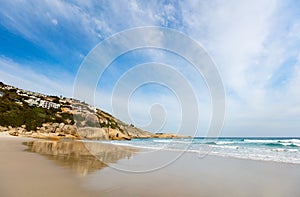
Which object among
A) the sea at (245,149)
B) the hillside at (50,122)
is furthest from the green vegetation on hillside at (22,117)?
the sea at (245,149)

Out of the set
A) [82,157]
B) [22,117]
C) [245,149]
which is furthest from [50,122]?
[245,149]

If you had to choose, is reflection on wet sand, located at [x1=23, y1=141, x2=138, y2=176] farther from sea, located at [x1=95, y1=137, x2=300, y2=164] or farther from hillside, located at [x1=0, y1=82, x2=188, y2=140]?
hillside, located at [x1=0, y1=82, x2=188, y2=140]

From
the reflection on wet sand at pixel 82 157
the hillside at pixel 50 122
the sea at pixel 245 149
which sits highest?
the hillside at pixel 50 122

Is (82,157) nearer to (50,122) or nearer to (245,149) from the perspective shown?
(245,149)

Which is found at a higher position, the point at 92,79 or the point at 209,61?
the point at 209,61

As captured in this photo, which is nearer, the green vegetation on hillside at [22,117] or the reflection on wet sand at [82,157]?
the reflection on wet sand at [82,157]

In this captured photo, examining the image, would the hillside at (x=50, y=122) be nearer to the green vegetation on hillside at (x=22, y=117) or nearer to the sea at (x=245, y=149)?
the green vegetation on hillside at (x=22, y=117)

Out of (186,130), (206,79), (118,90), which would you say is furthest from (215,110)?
(118,90)

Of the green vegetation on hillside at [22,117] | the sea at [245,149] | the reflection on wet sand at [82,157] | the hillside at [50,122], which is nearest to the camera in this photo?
the reflection on wet sand at [82,157]

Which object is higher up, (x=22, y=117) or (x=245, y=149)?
(x=22, y=117)

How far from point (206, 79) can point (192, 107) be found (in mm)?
2209

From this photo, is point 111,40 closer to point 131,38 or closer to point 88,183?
point 131,38

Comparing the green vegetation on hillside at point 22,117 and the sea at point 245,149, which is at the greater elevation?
the green vegetation on hillside at point 22,117

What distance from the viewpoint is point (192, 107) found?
1169 cm
